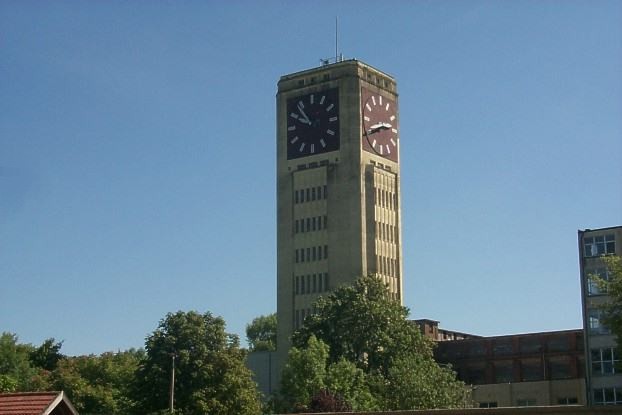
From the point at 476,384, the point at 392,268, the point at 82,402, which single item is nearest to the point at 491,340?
the point at 476,384

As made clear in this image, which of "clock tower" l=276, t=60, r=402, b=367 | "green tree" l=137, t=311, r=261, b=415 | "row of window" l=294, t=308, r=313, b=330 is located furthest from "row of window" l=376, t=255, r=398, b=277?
"green tree" l=137, t=311, r=261, b=415

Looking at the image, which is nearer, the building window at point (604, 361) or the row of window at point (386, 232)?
the building window at point (604, 361)

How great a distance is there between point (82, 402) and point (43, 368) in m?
20.8

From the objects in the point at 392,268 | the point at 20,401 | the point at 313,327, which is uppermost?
the point at 392,268

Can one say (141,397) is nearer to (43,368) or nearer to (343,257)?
→ (43,368)

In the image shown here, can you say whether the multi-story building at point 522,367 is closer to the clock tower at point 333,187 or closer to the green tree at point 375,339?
the green tree at point 375,339

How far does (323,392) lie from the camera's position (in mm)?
71500

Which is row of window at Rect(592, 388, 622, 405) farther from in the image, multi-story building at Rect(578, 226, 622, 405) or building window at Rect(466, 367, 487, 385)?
building window at Rect(466, 367, 487, 385)

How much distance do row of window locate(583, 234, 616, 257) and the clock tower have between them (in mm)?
31902

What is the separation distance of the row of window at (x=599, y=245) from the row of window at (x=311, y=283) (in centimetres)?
3553

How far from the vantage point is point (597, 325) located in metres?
85.9

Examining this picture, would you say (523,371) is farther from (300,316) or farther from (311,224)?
(311,224)

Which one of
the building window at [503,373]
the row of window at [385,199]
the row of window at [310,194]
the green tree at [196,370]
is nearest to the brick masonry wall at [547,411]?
the green tree at [196,370]

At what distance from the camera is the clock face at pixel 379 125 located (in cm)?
11912
